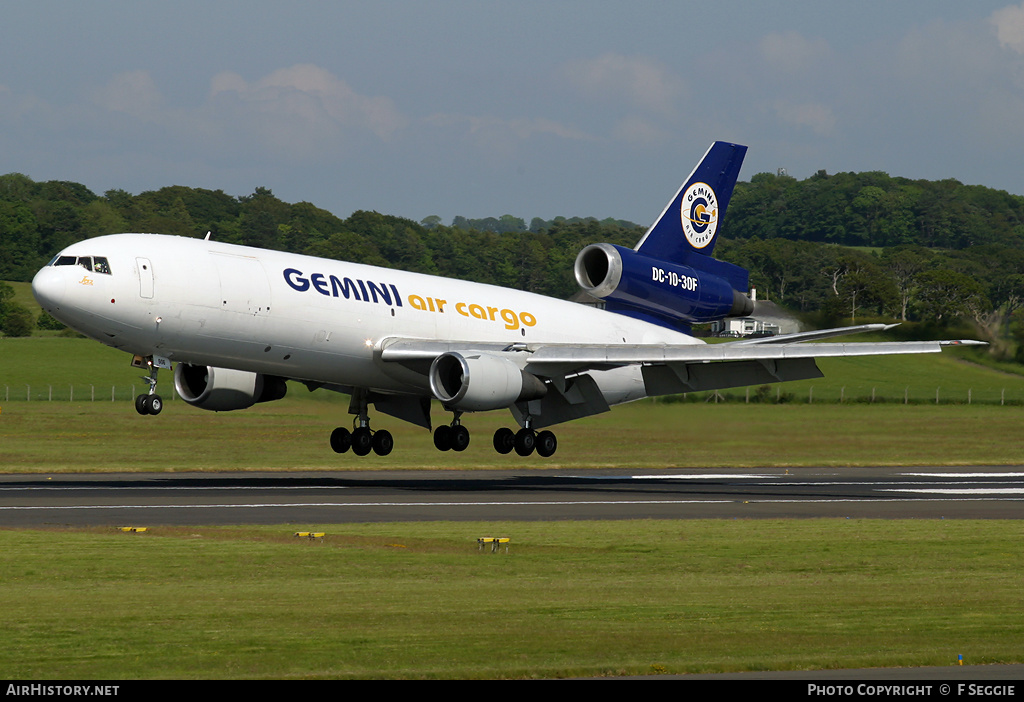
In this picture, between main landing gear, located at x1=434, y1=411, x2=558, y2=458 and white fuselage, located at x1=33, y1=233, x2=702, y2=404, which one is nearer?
white fuselage, located at x1=33, y1=233, x2=702, y2=404

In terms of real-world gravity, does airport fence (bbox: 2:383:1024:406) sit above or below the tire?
above

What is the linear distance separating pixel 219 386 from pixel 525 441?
10136 mm

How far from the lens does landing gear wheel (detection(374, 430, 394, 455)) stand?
44656 mm

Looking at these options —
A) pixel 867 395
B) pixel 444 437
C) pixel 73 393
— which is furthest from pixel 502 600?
pixel 73 393

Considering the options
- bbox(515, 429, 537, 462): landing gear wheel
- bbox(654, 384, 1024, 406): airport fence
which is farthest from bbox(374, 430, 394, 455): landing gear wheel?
bbox(654, 384, 1024, 406): airport fence

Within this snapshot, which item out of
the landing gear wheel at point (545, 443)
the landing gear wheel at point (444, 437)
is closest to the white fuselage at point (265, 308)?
the landing gear wheel at point (444, 437)

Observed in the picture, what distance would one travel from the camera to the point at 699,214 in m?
49.8

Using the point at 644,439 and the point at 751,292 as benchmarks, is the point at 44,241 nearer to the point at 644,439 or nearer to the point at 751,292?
the point at 644,439

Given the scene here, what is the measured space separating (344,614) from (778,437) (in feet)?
120

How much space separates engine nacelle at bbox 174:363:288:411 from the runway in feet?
9.02

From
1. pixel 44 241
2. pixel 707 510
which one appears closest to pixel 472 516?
pixel 707 510

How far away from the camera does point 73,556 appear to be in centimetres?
2464

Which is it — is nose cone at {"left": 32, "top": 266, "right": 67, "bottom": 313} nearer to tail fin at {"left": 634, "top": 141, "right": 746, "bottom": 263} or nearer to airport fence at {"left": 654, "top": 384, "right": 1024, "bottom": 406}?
tail fin at {"left": 634, "top": 141, "right": 746, "bottom": 263}

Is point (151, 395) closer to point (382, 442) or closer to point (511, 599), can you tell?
point (382, 442)
